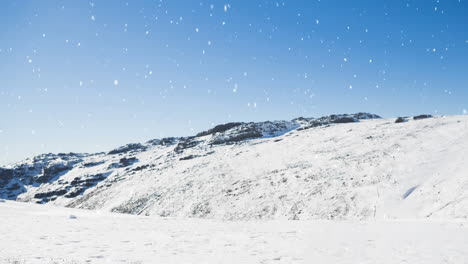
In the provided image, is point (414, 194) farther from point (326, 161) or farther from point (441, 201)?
point (326, 161)

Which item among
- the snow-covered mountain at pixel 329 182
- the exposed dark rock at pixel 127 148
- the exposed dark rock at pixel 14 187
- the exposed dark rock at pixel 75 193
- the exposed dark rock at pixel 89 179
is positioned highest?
the exposed dark rock at pixel 127 148

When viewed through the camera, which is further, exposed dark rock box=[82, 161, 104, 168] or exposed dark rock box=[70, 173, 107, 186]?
exposed dark rock box=[82, 161, 104, 168]

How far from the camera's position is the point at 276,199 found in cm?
2412

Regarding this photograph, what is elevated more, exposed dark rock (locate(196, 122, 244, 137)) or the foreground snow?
exposed dark rock (locate(196, 122, 244, 137))

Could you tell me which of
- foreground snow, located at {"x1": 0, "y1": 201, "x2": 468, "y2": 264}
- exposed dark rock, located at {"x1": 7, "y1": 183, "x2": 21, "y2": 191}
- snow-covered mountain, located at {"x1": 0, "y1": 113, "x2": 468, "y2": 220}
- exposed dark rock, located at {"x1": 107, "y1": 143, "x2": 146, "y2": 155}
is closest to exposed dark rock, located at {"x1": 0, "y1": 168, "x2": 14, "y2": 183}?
exposed dark rock, located at {"x1": 7, "y1": 183, "x2": 21, "y2": 191}

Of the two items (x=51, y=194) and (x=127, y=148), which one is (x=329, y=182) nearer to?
(x=51, y=194)

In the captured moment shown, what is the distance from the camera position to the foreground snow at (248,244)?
326 inches

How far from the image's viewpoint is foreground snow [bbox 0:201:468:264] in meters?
8.28

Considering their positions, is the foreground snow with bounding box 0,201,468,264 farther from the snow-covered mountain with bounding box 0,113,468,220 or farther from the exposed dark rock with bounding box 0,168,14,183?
the exposed dark rock with bounding box 0,168,14,183

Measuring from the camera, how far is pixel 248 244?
10312 millimetres

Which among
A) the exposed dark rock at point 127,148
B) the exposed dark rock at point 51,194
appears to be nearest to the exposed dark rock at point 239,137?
the exposed dark rock at point 51,194

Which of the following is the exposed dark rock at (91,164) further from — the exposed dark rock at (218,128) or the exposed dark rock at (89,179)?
the exposed dark rock at (218,128)

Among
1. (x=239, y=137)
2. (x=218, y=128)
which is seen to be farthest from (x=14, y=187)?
(x=239, y=137)

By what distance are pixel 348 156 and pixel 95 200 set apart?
35062 mm
